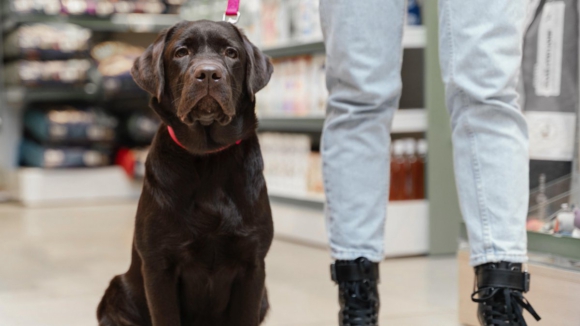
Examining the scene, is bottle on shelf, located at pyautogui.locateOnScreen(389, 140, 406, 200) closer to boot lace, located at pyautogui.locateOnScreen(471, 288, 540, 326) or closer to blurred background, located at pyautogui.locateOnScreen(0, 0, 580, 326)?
blurred background, located at pyautogui.locateOnScreen(0, 0, 580, 326)

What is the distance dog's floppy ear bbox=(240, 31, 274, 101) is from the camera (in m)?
1.48

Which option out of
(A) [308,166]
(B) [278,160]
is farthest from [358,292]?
(B) [278,160]

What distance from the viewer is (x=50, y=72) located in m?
5.21

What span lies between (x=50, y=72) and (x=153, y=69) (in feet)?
13.2

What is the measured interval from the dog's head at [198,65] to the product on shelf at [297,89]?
5.96 ft

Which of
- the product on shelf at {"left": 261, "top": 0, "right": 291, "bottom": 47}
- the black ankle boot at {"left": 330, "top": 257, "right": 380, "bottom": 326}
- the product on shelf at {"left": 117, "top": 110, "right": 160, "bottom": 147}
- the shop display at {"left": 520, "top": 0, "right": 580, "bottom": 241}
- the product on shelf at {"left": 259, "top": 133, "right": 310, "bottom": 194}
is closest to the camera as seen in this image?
the black ankle boot at {"left": 330, "top": 257, "right": 380, "bottom": 326}

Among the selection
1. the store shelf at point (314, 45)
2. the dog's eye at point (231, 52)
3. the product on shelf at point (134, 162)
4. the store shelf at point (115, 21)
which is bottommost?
the product on shelf at point (134, 162)

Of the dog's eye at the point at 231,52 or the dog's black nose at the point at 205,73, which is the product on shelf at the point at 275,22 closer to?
the dog's eye at the point at 231,52

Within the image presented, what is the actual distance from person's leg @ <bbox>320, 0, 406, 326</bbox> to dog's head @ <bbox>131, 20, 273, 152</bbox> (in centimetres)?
18

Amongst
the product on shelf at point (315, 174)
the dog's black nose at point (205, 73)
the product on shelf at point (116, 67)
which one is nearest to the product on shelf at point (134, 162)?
the product on shelf at point (116, 67)

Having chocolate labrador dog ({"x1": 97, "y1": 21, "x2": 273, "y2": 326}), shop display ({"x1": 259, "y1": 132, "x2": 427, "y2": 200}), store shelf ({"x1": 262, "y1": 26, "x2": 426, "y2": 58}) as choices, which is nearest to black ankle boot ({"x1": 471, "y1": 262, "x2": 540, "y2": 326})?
chocolate labrador dog ({"x1": 97, "y1": 21, "x2": 273, "y2": 326})

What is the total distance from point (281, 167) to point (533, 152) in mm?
1789

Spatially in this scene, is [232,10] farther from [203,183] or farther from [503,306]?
[503,306]

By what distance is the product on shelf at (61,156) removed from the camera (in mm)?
5148
